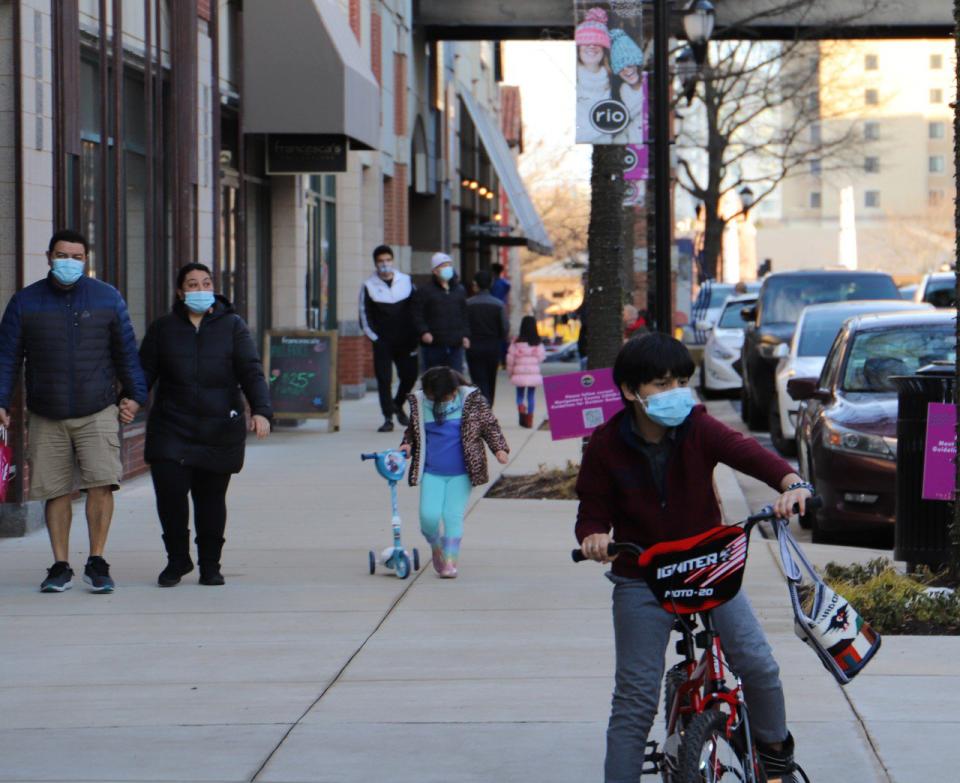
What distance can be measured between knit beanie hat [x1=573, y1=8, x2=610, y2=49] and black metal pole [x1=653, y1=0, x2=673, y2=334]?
1293mm

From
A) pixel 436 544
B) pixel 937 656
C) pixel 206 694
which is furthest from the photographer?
pixel 436 544

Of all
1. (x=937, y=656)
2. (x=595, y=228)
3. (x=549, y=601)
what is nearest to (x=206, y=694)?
(x=549, y=601)

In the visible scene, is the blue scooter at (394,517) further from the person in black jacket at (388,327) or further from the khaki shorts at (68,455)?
the person in black jacket at (388,327)

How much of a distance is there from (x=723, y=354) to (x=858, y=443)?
1424 cm

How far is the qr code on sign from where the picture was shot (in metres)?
12.4

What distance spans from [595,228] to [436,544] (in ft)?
19.3

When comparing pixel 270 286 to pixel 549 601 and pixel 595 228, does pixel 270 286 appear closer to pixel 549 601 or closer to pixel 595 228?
pixel 595 228

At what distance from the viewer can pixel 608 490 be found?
195 inches

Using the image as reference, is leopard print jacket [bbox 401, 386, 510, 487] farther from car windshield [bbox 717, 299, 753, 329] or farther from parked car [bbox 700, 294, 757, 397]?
car windshield [bbox 717, 299, 753, 329]

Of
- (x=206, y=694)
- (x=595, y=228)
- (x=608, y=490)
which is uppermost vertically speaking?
(x=595, y=228)

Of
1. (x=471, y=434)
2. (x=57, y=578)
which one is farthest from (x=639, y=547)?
(x=57, y=578)

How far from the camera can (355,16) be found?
2344 cm

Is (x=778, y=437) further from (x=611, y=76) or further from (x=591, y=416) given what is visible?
(x=591, y=416)

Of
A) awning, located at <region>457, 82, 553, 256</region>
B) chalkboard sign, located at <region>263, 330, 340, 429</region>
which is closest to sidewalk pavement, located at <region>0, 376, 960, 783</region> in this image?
chalkboard sign, located at <region>263, 330, 340, 429</region>
